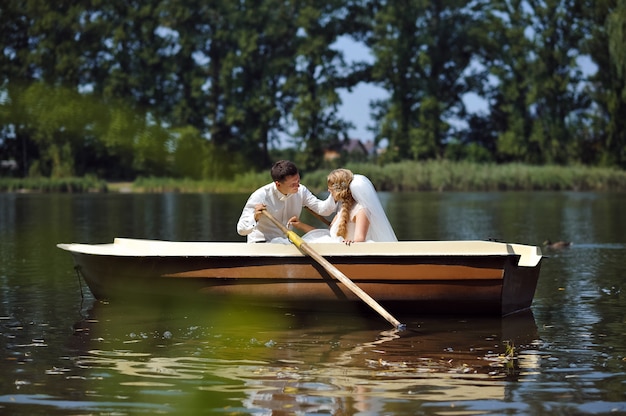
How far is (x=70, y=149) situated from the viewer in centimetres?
6488

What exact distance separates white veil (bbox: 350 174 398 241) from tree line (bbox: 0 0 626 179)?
53927 millimetres

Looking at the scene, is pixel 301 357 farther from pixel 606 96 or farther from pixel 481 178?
pixel 606 96

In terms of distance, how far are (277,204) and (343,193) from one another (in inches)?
36.9

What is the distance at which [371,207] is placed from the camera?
1170cm

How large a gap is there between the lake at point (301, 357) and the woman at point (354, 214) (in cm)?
74

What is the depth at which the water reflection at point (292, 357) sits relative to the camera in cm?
781

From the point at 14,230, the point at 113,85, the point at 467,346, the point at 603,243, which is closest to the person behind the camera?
the point at 467,346

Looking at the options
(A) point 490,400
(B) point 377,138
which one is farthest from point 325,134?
(A) point 490,400

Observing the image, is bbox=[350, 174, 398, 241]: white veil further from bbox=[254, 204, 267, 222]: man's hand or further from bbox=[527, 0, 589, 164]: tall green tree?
bbox=[527, 0, 589, 164]: tall green tree

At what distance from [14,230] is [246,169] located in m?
44.0

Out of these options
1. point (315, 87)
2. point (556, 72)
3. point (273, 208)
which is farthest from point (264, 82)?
point (273, 208)

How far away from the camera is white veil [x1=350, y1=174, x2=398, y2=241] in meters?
11.6

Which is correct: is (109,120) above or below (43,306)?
above

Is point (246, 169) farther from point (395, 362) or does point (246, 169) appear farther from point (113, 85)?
point (395, 362)
